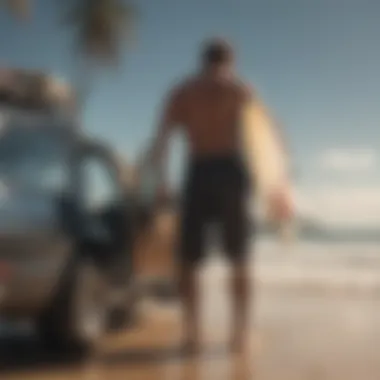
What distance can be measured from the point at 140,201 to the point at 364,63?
0.67m

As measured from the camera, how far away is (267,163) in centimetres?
371

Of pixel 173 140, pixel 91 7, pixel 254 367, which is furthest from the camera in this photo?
pixel 254 367

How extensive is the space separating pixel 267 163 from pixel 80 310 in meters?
0.73

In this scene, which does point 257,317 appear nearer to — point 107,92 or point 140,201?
point 140,201

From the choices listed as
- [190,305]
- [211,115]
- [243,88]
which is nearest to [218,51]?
[243,88]

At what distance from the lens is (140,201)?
377cm

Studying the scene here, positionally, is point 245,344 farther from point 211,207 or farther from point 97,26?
point 97,26

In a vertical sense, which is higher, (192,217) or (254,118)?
(254,118)

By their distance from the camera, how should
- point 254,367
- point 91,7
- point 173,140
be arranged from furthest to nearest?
point 254,367 < point 173,140 < point 91,7

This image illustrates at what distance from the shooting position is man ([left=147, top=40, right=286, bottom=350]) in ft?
12.1

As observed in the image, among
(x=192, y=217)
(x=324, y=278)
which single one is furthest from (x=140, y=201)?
(x=324, y=278)

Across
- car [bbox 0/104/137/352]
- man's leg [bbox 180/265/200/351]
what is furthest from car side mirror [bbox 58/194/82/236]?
man's leg [bbox 180/265/200/351]

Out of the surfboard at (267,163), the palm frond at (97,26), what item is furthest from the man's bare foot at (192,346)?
the palm frond at (97,26)

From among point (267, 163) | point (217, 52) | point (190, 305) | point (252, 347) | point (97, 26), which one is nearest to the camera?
point (97, 26)
